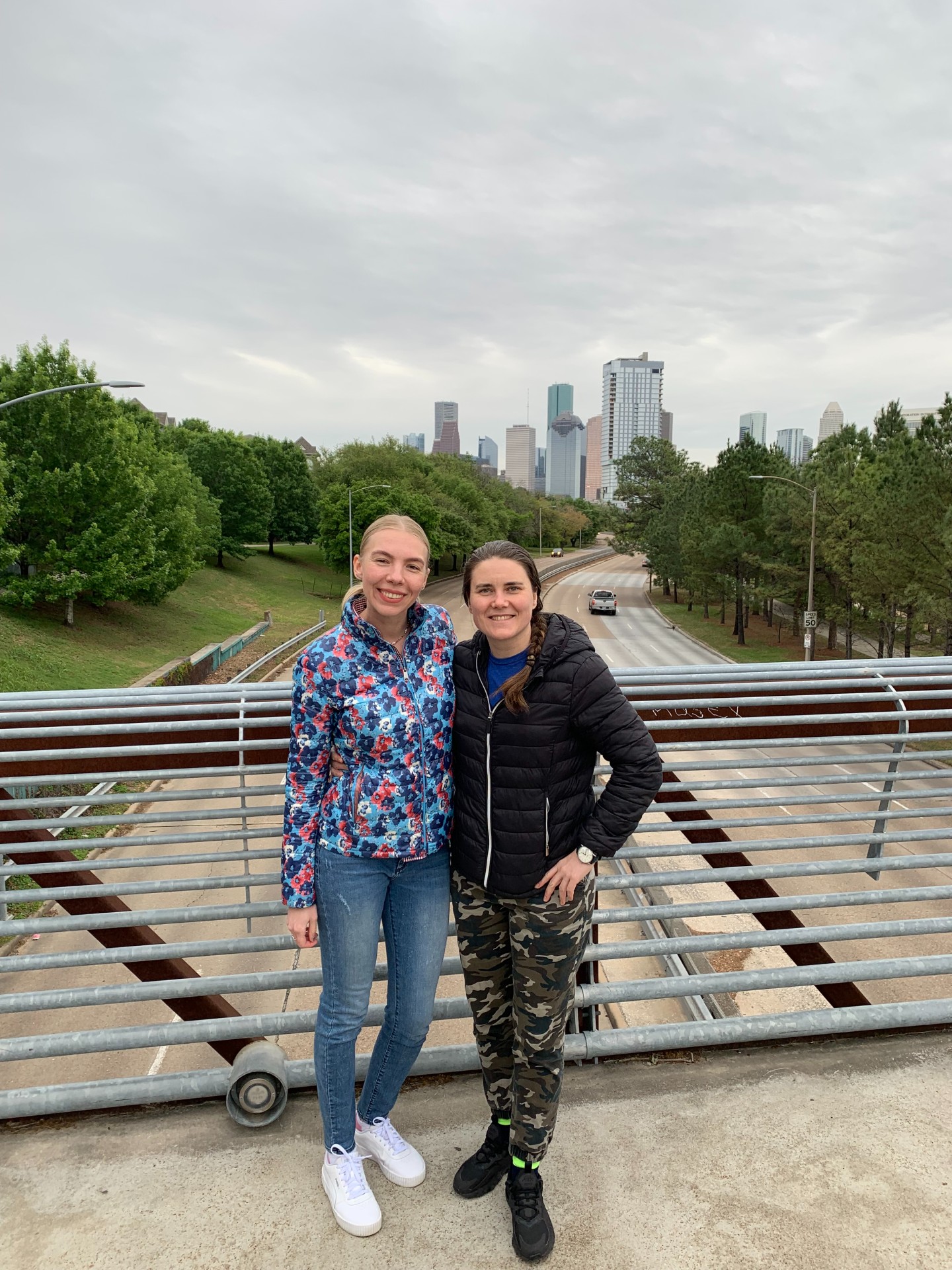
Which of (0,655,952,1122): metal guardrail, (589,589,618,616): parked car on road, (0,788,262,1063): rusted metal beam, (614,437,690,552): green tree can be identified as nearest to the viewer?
(0,655,952,1122): metal guardrail

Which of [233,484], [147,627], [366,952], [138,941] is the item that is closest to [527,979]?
[366,952]

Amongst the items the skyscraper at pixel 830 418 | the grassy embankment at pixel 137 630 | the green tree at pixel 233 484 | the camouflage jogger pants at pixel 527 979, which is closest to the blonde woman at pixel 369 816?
the camouflage jogger pants at pixel 527 979

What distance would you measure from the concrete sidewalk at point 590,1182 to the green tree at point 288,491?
56.6 meters

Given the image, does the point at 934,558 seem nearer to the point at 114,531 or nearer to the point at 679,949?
the point at 679,949

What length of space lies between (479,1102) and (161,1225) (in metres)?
1.01

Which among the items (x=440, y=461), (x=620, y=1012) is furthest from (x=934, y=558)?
(x=440, y=461)

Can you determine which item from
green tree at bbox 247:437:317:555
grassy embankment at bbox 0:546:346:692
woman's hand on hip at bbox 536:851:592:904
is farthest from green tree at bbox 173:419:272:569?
woman's hand on hip at bbox 536:851:592:904

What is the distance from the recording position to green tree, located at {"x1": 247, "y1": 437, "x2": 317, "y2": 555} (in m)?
58.1

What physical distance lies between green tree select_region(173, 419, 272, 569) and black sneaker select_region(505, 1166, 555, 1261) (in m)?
47.4

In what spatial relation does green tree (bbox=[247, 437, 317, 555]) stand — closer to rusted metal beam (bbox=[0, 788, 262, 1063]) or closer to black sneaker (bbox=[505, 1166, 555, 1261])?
rusted metal beam (bbox=[0, 788, 262, 1063])

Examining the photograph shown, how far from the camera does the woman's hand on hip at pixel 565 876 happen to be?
2139 mm

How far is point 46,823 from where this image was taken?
2609 mm

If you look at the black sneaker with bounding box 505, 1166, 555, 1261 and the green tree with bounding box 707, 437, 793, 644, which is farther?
the green tree with bounding box 707, 437, 793, 644

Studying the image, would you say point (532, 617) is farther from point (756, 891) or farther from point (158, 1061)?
point (158, 1061)
